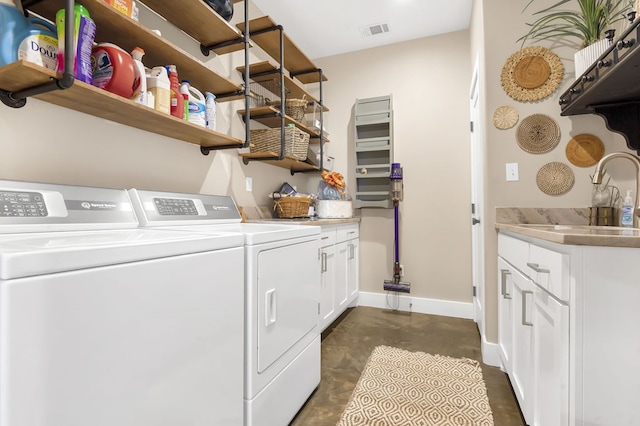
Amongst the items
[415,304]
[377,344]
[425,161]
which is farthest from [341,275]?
[425,161]

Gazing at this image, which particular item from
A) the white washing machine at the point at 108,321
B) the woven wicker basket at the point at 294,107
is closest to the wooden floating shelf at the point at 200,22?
the woven wicker basket at the point at 294,107

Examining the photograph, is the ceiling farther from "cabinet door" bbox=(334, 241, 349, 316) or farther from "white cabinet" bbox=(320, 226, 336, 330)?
"cabinet door" bbox=(334, 241, 349, 316)

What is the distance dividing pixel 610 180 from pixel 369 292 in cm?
214

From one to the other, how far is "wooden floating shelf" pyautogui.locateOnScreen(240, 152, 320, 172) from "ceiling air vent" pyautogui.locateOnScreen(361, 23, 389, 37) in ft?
4.52

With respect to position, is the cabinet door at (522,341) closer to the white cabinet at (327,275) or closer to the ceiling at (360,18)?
the white cabinet at (327,275)

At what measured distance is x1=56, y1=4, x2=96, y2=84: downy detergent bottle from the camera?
3.44 feet

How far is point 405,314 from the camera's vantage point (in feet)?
9.96

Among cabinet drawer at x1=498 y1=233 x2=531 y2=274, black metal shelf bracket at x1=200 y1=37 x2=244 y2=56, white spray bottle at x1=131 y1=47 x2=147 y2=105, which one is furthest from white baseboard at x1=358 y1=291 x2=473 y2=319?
white spray bottle at x1=131 y1=47 x2=147 y2=105

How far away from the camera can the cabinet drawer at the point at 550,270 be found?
951 millimetres

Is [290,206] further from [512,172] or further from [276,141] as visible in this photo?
[512,172]

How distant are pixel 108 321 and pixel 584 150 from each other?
7.88 ft

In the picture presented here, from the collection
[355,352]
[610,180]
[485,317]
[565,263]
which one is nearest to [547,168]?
[610,180]

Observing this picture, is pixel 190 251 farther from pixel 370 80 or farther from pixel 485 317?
pixel 370 80

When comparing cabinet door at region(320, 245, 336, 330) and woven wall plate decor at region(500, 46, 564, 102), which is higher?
woven wall plate decor at region(500, 46, 564, 102)
